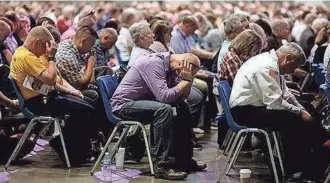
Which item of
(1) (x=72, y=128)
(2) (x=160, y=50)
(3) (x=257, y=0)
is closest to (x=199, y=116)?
(2) (x=160, y=50)

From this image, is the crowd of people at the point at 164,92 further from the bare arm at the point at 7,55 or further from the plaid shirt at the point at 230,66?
the bare arm at the point at 7,55

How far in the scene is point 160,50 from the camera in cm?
726

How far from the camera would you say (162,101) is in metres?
6.34

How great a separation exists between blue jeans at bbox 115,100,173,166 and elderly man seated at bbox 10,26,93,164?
1.90 feet

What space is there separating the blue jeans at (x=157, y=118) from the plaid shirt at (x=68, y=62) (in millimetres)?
957

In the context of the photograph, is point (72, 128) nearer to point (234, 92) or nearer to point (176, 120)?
point (176, 120)

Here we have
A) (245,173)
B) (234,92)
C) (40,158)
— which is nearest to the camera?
(245,173)

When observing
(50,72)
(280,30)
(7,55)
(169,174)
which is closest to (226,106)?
(169,174)

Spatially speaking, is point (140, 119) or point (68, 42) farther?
point (68, 42)

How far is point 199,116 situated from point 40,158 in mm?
1932

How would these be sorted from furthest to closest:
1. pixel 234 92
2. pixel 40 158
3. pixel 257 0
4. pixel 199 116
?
pixel 257 0 < pixel 199 116 < pixel 40 158 < pixel 234 92

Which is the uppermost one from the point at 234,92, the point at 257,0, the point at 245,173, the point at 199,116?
the point at 234,92

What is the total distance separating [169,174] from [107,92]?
903 millimetres

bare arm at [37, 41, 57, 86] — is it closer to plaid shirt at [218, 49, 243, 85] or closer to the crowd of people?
the crowd of people
